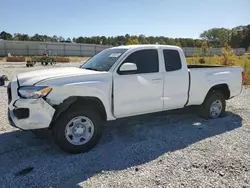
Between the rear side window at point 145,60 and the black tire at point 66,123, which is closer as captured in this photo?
the black tire at point 66,123

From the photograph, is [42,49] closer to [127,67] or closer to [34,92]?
[127,67]

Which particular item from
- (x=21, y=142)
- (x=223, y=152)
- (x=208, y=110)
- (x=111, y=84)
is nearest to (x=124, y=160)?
(x=111, y=84)

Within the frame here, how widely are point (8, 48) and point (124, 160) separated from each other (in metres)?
55.3

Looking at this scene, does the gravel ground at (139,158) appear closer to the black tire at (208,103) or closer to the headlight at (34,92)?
the black tire at (208,103)

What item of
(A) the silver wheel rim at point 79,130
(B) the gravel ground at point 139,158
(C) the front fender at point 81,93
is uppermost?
(C) the front fender at point 81,93

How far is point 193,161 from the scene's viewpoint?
3.90m

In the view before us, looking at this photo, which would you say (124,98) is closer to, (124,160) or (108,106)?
(108,106)

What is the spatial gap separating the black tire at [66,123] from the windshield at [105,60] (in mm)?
932

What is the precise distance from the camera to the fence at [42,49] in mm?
51906

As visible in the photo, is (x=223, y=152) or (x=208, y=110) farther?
(x=208, y=110)

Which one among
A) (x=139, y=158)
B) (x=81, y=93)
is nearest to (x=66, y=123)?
(x=81, y=93)

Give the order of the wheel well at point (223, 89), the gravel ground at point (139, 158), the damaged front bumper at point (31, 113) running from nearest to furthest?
the gravel ground at point (139, 158)
the damaged front bumper at point (31, 113)
the wheel well at point (223, 89)

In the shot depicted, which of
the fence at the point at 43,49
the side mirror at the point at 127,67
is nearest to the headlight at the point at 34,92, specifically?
the side mirror at the point at 127,67

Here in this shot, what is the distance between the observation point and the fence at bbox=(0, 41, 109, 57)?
170ft
